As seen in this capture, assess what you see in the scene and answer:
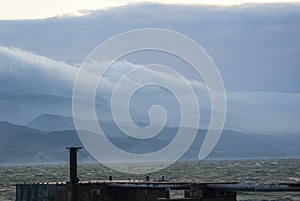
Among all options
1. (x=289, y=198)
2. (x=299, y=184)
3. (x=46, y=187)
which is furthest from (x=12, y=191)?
(x=299, y=184)

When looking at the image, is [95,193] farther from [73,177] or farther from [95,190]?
[73,177]

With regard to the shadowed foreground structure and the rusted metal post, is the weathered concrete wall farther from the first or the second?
the rusted metal post

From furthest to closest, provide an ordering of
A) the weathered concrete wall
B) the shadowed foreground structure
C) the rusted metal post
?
the rusted metal post → the weathered concrete wall → the shadowed foreground structure

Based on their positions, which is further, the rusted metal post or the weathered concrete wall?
the rusted metal post

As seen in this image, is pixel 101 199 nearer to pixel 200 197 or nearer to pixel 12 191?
pixel 200 197

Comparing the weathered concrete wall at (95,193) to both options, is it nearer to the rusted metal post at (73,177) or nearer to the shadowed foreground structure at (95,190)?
the shadowed foreground structure at (95,190)

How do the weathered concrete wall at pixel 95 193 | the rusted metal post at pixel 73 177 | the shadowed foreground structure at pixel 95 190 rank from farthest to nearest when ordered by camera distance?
the rusted metal post at pixel 73 177 < the weathered concrete wall at pixel 95 193 < the shadowed foreground structure at pixel 95 190

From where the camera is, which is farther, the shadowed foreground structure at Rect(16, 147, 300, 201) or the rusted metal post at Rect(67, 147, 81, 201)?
the rusted metal post at Rect(67, 147, 81, 201)

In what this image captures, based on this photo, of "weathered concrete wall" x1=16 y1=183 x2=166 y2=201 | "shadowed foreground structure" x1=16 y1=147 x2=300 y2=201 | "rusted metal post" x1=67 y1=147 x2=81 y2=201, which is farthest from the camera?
"rusted metal post" x1=67 y1=147 x2=81 y2=201

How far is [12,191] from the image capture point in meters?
156

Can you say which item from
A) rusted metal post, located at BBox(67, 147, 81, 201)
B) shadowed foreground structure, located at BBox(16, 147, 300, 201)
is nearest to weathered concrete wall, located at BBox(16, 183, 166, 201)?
shadowed foreground structure, located at BBox(16, 147, 300, 201)

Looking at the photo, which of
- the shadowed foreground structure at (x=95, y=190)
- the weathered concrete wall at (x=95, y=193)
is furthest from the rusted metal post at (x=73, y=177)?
the weathered concrete wall at (x=95, y=193)

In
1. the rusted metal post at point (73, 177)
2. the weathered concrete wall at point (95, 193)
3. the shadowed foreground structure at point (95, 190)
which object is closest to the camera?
the shadowed foreground structure at point (95, 190)

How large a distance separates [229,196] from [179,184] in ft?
14.6
